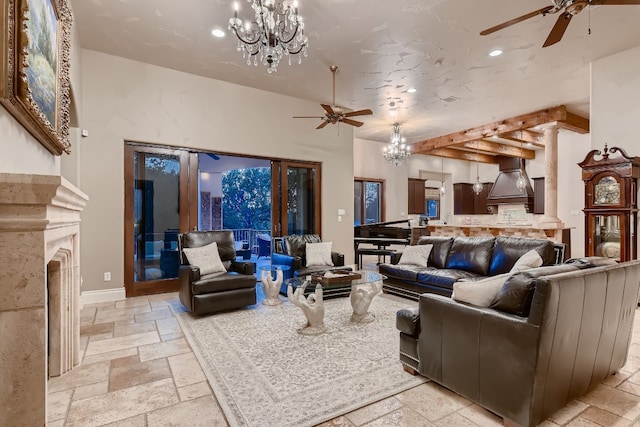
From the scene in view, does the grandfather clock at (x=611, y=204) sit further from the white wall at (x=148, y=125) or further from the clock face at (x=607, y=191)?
the white wall at (x=148, y=125)

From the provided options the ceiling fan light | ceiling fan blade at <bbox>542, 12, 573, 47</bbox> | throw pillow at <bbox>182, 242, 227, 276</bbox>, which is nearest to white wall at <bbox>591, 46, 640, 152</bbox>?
ceiling fan blade at <bbox>542, 12, 573, 47</bbox>

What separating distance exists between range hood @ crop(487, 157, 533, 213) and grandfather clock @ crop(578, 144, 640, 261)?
587 cm

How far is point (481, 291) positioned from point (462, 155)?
1003cm

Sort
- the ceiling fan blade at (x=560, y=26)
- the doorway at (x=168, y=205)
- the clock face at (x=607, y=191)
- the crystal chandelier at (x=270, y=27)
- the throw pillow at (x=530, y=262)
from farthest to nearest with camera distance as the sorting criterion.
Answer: the doorway at (x=168, y=205) < the clock face at (x=607, y=191) < the throw pillow at (x=530, y=262) < the crystal chandelier at (x=270, y=27) < the ceiling fan blade at (x=560, y=26)

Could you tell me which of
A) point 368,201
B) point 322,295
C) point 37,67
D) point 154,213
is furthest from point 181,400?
point 368,201

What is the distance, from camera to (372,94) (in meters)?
6.20

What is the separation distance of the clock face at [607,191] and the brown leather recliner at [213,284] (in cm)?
502

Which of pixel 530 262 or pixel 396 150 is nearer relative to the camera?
pixel 530 262

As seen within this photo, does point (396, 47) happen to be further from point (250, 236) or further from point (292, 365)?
point (250, 236)

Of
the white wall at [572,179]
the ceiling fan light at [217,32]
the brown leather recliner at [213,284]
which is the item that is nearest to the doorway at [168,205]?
the brown leather recliner at [213,284]

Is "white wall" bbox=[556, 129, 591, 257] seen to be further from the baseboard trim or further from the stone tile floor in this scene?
the baseboard trim

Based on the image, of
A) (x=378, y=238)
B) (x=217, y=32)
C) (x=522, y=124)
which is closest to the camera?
(x=217, y=32)

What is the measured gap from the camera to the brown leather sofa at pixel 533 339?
1.77 metres

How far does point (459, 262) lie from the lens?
15.3ft
